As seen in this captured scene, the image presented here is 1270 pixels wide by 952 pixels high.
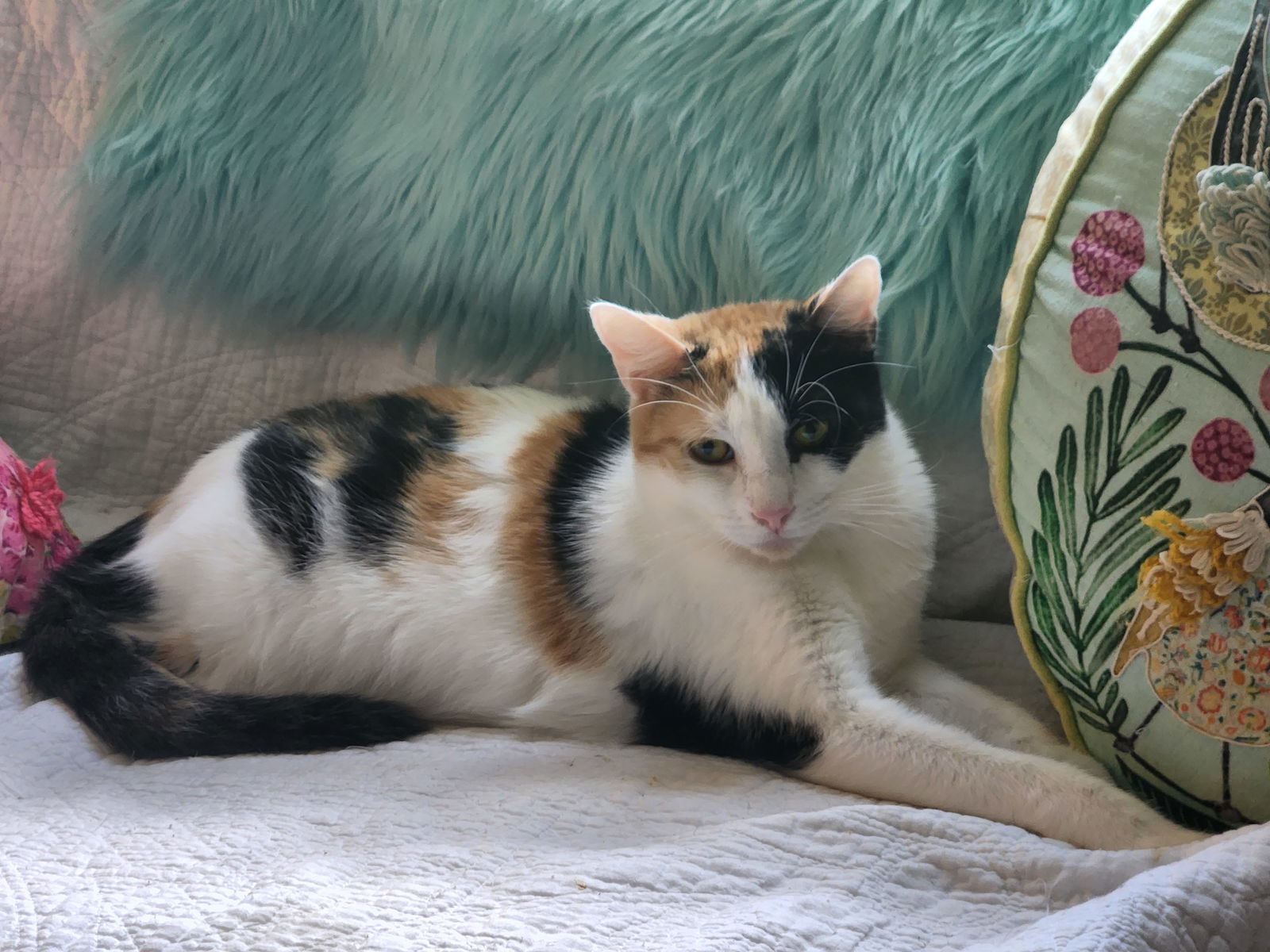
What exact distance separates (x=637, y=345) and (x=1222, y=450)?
451 mm

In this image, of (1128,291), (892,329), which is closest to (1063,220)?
(1128,291)

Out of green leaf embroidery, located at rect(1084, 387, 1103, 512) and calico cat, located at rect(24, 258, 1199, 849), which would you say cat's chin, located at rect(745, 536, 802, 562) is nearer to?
calico cat, located at rect(24, 258, 1199, 849)

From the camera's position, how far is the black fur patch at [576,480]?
1.01m

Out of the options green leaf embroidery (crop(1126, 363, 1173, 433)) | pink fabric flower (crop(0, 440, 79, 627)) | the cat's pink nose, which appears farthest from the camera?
pink fabric flower (crop(0, 440, 79, 627))

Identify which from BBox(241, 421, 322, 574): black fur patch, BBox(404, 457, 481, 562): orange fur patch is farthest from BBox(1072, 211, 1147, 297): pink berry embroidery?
BBox(241, 421, 322, 574): black fur patch

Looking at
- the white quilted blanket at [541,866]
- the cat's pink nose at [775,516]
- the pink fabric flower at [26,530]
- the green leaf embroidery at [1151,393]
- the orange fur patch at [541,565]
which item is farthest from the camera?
the pink fabric flower at [26,530]

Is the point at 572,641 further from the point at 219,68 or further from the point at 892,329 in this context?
the point at 219,68

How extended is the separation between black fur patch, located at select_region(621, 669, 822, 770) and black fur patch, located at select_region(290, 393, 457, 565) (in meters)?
0.29

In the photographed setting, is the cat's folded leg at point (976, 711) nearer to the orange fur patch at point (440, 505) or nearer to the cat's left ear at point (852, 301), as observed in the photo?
the cat's left ear at point (852, 301)

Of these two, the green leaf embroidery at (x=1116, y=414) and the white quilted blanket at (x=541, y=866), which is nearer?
the white quilted blanket at (x=541, y=866)

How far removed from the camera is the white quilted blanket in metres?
0.65

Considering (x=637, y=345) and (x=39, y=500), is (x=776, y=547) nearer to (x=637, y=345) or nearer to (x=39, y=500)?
(x=637, y=345)

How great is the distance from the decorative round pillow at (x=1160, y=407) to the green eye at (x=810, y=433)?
14 cm

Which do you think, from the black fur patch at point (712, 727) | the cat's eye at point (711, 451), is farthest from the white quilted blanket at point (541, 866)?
the cat's eye at point (711, 451)
